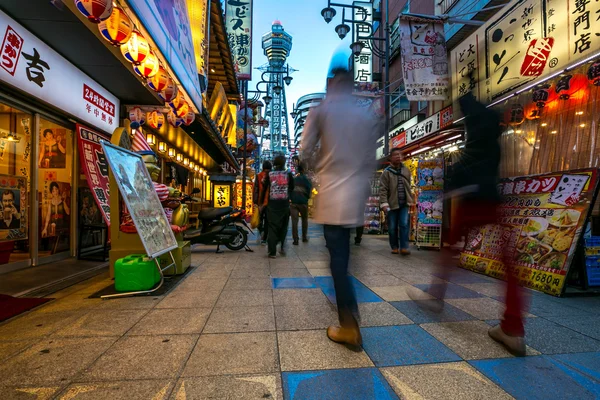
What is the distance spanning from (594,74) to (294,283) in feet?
17.8

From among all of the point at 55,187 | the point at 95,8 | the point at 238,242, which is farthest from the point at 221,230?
the point at 95,8

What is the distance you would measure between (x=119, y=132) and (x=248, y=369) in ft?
13.3

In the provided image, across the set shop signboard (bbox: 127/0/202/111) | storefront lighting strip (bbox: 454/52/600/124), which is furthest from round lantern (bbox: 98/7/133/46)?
storefront lighting strip (bbox: 454/52/600/124)

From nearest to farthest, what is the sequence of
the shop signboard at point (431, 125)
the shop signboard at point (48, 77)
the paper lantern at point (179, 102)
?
the shop signboard at point (48, 77)
the paper lantern at point (179, 102)
the shop signboard at point (431, 125)

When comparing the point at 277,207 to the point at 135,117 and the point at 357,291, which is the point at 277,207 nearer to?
the point at 357,291

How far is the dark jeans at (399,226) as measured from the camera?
6199 millimetres

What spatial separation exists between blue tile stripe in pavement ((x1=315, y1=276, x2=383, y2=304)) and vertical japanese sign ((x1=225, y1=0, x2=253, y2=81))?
14.7 meters

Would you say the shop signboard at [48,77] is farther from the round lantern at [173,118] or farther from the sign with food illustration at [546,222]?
the sign with food illustration at [546,222]

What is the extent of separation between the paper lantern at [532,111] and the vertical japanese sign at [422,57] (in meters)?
2.48

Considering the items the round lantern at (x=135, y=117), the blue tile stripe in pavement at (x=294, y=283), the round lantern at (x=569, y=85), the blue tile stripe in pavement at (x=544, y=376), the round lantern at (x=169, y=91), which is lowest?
the blue tile stripe in pavement at (x=544, y=376)

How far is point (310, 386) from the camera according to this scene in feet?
5.89

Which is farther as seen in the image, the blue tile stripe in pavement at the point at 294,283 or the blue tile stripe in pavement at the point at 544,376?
the blue tile stripe in pavement at the point at 294,283

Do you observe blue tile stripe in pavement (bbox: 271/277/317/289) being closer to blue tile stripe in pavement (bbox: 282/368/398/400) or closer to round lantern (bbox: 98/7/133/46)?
blue tile stripe in pavement (bbox: 282/368/398/400)

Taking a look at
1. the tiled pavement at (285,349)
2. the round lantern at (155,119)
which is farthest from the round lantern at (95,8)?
the round lantern at (155,119)
